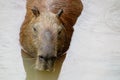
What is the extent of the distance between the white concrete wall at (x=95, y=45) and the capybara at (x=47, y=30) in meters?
0.21

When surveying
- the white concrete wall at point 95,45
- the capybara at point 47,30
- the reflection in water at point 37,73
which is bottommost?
the white concrete wall at point 95,45

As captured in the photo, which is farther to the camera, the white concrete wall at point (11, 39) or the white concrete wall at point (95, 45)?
the white concrete wall at point (95, 45)

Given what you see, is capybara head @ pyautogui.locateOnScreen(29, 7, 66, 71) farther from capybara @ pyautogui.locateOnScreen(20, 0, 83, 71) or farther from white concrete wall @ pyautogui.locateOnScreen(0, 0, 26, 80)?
white concrete wall @ pyautogui.locateOnScreen(0, 0, 26, 80)

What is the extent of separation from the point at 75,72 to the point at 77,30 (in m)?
1.48

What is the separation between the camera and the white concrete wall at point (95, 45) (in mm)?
Result: 7420

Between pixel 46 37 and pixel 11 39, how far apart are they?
48.8 inches

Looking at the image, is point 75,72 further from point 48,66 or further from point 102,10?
point 102,10

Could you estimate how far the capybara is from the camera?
6.91 metres

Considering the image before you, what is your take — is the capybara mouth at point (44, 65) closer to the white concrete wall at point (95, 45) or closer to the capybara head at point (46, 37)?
the capybara head at point (46, 37)

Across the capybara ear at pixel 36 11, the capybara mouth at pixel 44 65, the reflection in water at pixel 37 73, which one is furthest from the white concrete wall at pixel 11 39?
the capybara ear at pixel 36 11

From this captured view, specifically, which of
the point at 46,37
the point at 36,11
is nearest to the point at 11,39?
the point at 36,11

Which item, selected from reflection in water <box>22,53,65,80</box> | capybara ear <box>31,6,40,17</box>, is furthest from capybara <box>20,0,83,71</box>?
reflection in water <box>22,53,65,80</box>

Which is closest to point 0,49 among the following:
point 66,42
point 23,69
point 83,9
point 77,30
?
point 23,69

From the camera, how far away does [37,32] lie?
731cm
